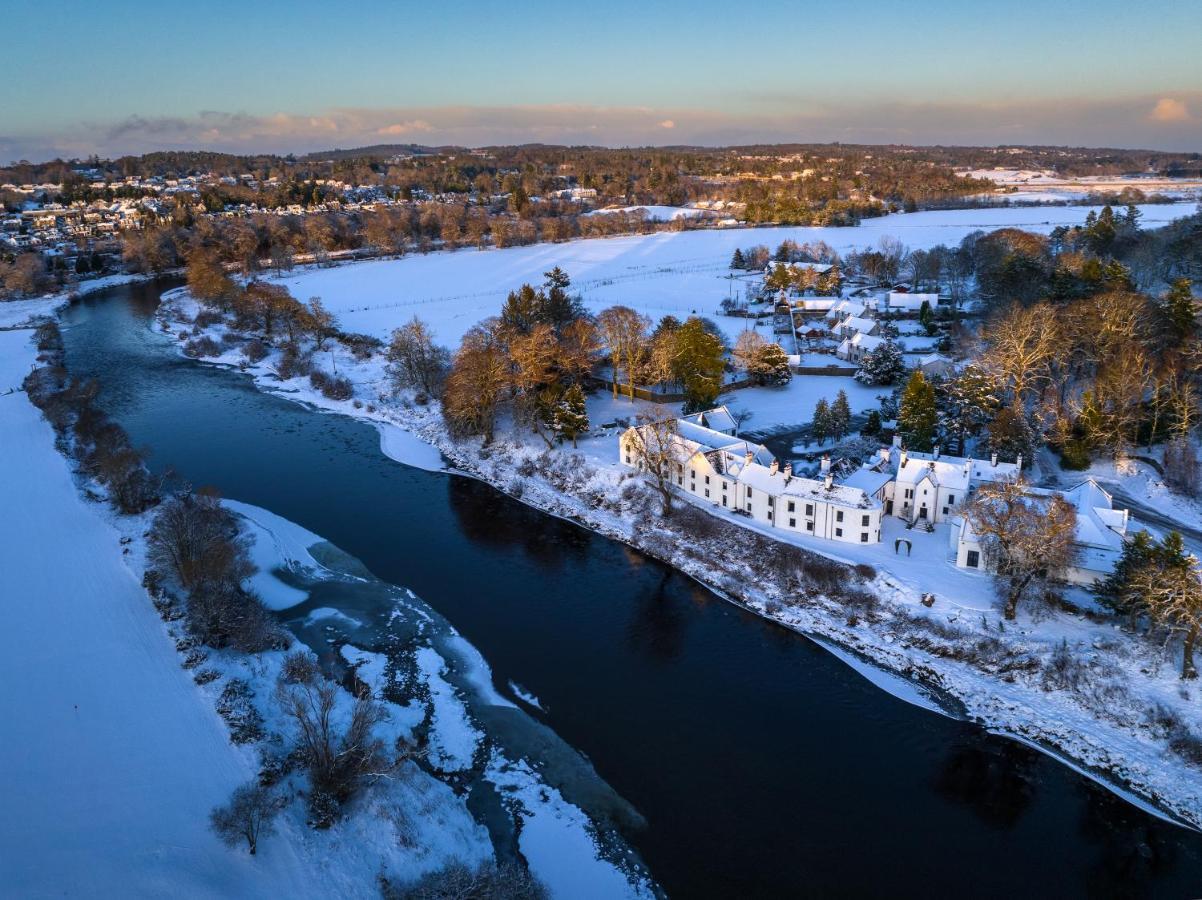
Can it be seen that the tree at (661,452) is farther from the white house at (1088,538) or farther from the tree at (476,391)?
the white house at (1088,538)

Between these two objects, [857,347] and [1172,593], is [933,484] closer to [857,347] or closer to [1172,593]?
[1172,593]

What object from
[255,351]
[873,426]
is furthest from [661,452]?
[255,351]

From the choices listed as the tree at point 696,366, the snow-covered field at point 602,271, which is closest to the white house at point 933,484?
the tree at point 696,366

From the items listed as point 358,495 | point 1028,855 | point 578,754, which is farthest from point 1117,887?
point 358,495

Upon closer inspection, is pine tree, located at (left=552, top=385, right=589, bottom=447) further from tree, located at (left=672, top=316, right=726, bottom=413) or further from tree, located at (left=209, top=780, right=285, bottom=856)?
tree, located at (left=209, top=780, right=285, bottom=856)

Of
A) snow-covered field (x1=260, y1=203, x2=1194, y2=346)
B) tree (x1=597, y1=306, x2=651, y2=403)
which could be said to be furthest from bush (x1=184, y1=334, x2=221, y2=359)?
tree (x1=597, y1=306, x2=651, y2=403)
